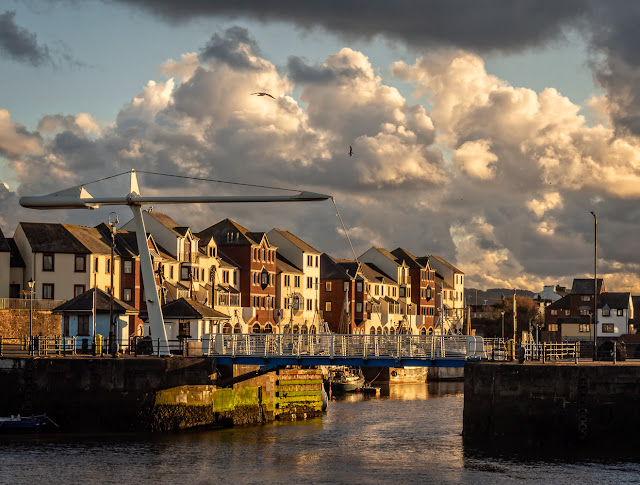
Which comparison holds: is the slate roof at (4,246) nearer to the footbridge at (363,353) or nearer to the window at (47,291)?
the window at (47,291)

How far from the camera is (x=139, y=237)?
70.2 meters

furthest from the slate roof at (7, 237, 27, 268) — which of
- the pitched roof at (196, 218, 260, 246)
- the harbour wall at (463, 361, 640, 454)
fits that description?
the harbour wall at (463, 361, 640, 454)

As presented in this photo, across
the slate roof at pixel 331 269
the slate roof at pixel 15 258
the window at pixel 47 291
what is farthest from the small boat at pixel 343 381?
the slate roof at pixel 331 269

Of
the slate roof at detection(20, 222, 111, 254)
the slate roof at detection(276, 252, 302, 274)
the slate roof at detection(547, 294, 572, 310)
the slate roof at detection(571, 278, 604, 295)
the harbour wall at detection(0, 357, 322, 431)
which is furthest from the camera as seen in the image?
the slate roof at detection(547, 294, 572, 310)

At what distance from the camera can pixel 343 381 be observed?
369ft

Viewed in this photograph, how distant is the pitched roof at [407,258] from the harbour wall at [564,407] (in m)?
126

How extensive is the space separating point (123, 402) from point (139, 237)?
11064 millimetres

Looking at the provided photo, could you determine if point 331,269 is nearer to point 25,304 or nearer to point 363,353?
point 25,304

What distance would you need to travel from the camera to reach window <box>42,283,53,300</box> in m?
107

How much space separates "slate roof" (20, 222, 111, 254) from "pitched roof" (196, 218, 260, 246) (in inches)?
928

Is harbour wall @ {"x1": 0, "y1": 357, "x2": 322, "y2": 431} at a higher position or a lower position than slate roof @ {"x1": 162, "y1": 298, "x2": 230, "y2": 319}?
lower

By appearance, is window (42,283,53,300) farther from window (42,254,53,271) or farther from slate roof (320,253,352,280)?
slate roof (320,253,352,280)

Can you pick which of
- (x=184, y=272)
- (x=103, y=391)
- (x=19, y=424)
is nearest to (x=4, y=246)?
(x=184, y=272)

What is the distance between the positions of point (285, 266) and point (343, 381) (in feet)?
114
